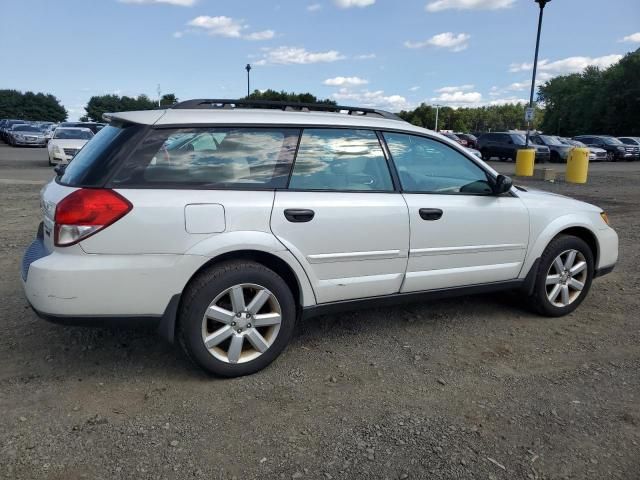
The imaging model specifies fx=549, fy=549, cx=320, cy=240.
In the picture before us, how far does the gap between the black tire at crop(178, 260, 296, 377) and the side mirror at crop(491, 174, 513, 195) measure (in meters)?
1.84

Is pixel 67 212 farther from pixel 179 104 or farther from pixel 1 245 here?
pixel 1 245

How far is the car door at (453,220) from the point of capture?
392 centimetres

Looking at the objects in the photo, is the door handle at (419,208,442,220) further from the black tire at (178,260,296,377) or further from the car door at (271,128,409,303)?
the black tire at (178,260,296,377)

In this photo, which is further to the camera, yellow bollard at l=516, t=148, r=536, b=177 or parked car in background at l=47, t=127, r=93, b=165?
yellow bollard at l=516, t=148, r=536, b=177

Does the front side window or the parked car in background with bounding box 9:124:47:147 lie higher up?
the front side window

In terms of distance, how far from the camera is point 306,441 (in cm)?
279

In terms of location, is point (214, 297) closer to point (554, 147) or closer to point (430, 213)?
point (430, 213)

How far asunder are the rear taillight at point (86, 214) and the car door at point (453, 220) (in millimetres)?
1923

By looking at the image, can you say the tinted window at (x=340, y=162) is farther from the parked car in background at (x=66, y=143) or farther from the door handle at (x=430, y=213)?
the parked car in background at (x=66, y=143)


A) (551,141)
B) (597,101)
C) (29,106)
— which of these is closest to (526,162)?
(551,141)

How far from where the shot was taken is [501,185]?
418 centimetres

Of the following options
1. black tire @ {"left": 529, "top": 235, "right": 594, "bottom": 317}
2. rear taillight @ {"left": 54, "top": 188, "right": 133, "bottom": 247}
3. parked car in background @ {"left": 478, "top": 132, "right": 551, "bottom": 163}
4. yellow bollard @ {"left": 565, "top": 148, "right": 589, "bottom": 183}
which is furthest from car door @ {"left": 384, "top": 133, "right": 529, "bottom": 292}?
parked car in background @ {"left": 478, "top": 132, "right": 551, "bottom": 163}

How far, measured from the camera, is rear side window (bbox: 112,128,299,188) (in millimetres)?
3203

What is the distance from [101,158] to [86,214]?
0.40 meters
